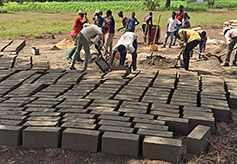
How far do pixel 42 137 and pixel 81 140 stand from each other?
0.53 metres

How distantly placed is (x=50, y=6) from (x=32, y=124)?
33247mm

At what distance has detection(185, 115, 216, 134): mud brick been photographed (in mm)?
4457

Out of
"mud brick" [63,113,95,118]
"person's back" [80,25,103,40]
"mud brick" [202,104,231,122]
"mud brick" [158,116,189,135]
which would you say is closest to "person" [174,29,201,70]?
"person's back" [80,25,103,40]

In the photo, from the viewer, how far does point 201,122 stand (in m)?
4.47

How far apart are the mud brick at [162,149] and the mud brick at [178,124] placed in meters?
0.56

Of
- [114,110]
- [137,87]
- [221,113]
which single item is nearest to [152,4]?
[137,87]

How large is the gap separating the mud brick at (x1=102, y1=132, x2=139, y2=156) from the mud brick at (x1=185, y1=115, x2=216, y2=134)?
38.7 inches

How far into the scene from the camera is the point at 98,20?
9375 millimetres

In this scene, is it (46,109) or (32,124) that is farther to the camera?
(46,109)

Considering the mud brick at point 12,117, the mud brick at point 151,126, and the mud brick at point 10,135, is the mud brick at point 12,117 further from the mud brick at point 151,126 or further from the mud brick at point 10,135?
the mud brick at point 151,126

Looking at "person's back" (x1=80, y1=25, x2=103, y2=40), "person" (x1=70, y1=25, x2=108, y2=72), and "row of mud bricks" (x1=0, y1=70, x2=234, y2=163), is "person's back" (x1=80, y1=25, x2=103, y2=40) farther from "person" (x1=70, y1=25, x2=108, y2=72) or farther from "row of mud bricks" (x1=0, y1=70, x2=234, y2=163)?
"row of mud bricks" (x1=0, y1=70, x2=234, y2=163)

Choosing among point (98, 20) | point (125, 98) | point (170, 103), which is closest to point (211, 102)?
point (170, 103)

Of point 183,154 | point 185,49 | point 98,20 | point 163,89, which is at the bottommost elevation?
point 183,154

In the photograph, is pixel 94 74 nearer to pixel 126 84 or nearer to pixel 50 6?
pixel 126 84
